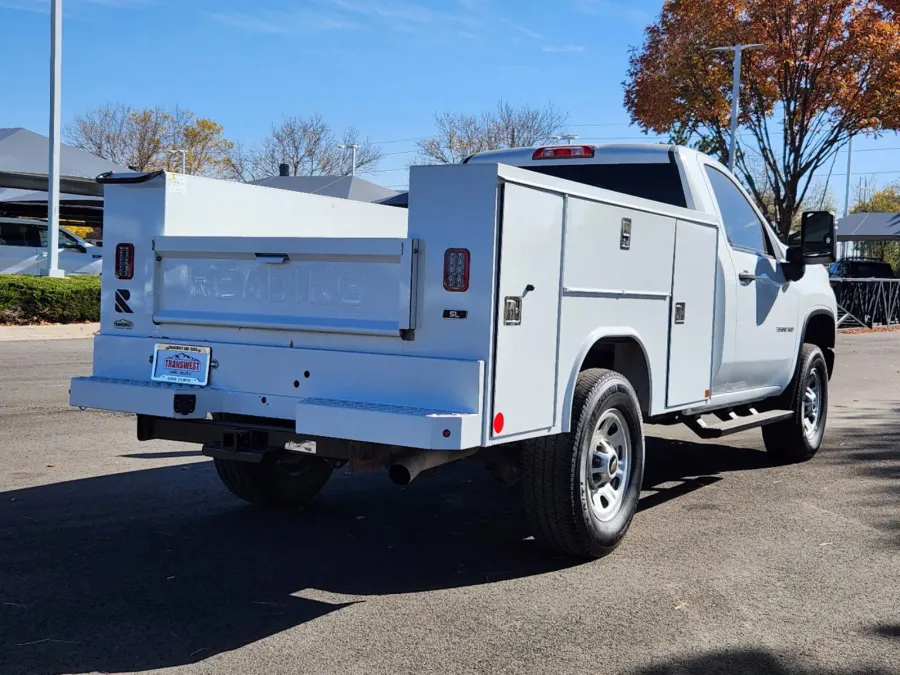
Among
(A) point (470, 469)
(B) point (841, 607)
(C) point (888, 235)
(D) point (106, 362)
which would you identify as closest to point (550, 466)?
(B) point (841, 607)

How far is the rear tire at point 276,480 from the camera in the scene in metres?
6.18

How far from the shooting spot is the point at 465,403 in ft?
14.5

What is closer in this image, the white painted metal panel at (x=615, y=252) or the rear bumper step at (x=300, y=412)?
the rear bumper step at (x=300, y=412)

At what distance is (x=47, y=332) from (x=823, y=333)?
12961mm

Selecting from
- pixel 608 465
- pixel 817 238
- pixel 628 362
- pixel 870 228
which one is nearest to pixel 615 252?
pixel 628 362

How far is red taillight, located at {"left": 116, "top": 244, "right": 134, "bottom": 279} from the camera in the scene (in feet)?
18.0

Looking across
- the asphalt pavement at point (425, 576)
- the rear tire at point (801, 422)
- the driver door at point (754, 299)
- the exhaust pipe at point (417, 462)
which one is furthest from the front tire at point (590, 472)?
the rear tire at point (801, 422)

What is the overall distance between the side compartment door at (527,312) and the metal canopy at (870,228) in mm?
43778

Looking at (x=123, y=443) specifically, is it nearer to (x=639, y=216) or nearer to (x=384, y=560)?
(x=384, y=560)

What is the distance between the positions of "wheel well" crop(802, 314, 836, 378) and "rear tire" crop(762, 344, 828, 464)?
0.35 m

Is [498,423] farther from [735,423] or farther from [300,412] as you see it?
[735,423]

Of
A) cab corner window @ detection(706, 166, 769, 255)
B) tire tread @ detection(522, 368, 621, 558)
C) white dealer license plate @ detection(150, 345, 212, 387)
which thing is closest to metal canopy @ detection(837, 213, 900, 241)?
cab corner window @ detection(706, 166, 769, 255)

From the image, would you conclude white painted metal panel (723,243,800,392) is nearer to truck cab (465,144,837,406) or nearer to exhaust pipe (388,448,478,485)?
truck cab (465,144,837,406)

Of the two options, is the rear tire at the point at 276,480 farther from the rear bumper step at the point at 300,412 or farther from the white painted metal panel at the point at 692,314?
the white painted metal panel at the point at 692,314
